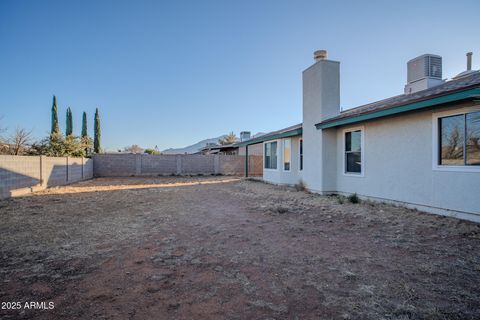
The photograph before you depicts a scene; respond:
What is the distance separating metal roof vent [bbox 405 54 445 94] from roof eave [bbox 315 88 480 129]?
4.46m

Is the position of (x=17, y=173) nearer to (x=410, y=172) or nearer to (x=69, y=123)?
(x=410, y=172)

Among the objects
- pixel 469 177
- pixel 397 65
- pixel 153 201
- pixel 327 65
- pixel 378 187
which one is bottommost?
pixel 153 201

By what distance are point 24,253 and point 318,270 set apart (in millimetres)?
4752

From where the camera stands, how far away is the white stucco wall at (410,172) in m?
5.84

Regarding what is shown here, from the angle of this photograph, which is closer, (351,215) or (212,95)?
(351,215)

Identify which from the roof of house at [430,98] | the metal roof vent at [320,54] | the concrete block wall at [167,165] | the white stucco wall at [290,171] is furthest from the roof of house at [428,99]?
the concrete block wall at [167,165]

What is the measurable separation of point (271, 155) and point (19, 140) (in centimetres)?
1600

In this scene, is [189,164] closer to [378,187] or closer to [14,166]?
[14,166]

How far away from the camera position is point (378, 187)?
26.7ft

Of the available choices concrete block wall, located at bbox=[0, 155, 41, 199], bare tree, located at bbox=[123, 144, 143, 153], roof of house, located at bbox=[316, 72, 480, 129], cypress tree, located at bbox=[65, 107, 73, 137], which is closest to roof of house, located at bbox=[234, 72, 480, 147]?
roof of house, located at bbox=[316, 72, 480, 129]

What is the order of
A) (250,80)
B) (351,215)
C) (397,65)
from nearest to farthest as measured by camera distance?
(351,215), (397,65), (250,80)

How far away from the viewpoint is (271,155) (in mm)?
15664

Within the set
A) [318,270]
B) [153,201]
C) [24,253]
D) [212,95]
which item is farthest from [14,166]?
[212,95]

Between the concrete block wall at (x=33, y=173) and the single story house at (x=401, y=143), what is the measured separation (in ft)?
39.7
